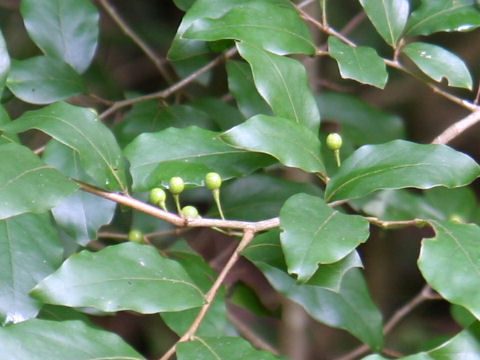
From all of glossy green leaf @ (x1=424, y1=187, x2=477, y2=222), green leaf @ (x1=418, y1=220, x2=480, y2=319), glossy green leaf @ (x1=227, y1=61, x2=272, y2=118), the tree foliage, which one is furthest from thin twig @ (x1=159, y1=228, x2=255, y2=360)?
glossy green leaf @ (x1=424, y1=187, x2=477, y2=222)

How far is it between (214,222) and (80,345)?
0.20 m

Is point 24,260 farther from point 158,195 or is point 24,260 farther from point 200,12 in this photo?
point 200,12

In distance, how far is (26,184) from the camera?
0.88 meters

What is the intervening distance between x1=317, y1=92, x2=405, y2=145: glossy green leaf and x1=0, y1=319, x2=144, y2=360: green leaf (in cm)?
82

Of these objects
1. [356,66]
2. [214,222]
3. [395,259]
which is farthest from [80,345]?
[395,259]

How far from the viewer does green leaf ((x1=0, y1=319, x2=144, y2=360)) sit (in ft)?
2.68

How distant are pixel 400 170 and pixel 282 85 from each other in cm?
19

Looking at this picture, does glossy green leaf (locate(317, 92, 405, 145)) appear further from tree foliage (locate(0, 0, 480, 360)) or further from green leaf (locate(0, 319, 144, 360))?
green leaf (locate(0, 319, 144, 360))

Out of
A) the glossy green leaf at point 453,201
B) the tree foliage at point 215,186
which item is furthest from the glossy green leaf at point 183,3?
the glossy green leaf at point 453,201

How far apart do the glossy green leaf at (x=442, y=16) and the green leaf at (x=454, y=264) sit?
39cm

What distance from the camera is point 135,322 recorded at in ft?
9.60

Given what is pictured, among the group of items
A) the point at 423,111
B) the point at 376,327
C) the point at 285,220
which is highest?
the point at 285,220

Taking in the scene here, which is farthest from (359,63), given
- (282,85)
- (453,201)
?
(453,201)

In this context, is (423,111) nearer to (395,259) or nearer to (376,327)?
(395,259)
